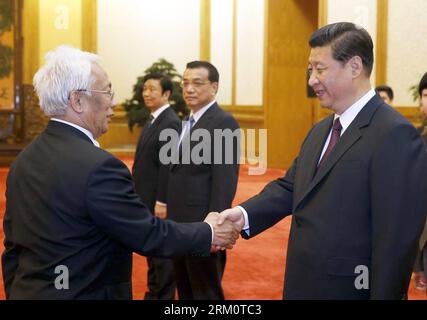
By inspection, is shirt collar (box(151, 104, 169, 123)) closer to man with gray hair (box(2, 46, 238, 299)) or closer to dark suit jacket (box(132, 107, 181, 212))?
dark suit jacket (box(132, 107, 181, 212))

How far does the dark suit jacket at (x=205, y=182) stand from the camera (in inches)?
164

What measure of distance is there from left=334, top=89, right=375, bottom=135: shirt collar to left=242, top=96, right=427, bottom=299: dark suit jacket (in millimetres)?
21

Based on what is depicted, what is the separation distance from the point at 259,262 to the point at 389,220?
12.3 feet

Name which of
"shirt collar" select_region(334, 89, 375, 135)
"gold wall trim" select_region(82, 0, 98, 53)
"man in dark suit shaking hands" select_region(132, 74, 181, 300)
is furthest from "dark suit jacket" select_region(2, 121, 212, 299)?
"gold wall trim" select_region(82, 0, 98, 53)

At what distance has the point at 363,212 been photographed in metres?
2.29

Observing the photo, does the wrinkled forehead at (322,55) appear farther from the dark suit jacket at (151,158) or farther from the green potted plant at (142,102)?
the green potted plant at (142,102)

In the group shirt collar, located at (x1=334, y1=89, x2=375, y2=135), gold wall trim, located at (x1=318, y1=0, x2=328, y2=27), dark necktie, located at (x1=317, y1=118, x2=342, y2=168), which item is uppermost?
gold wall trim, located at (x1=318, y1=0, x2=328, y2=27)

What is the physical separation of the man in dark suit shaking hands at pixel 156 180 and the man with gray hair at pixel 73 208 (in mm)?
2284

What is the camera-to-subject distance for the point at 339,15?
31.0ft

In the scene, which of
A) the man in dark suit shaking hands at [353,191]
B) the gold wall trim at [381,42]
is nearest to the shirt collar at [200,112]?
the man in dark suit shaking hands at [353,191]

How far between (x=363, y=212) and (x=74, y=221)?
3.21 feet

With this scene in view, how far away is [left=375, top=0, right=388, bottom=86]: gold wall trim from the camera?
348 inches

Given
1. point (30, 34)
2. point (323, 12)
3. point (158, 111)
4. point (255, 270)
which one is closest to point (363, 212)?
point (158, 111)
